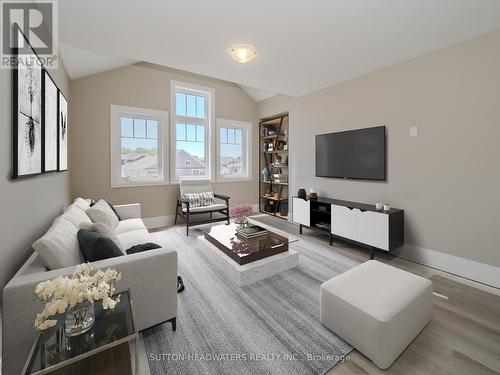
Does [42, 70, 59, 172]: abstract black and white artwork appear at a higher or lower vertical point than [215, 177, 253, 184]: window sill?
higher

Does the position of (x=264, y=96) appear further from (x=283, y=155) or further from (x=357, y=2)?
(x=357, y=2)

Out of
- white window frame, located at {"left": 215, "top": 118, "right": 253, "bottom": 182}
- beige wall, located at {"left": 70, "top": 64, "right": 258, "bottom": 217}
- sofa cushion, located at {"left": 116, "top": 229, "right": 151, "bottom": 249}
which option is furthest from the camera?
white window frame, located at {"left": 215, "top": 118, "right": 253, "bottom": 182}

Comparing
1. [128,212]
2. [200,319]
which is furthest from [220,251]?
[128,212]

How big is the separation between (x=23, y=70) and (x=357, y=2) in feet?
8.50

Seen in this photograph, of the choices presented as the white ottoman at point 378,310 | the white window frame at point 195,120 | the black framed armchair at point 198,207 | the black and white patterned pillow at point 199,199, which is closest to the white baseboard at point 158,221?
the black framed armchair at point 198,207

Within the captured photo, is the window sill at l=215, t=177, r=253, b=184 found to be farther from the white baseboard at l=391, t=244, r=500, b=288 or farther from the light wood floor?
the light wood floor

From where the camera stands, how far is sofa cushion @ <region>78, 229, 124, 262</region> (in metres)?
1.51

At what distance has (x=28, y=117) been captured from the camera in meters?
1.59

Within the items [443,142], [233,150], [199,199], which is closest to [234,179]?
[233,150]

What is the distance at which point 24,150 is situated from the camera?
4.96 ft

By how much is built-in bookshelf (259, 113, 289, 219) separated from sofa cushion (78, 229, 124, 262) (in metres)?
4.07

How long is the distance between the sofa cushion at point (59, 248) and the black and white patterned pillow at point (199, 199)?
2651mm

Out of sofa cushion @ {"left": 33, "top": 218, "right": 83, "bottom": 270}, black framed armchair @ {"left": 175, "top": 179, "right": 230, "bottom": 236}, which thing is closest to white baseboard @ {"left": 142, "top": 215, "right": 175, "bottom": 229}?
black framed armchair @ {"left": 175, "top": 179, "right": 230, "bottom": 236}

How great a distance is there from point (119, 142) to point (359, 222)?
4.25 m
